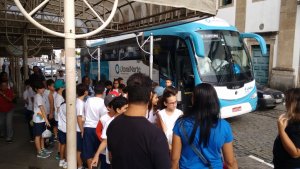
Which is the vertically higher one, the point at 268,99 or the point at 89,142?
the point at 89,142

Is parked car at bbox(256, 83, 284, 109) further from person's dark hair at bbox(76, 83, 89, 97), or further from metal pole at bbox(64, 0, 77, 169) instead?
metal pole at bbox(64, 0, 77, 169)

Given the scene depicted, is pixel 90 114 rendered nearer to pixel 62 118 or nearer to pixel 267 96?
pixel 62 118

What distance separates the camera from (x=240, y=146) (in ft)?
21.4

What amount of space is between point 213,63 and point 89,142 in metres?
4.81

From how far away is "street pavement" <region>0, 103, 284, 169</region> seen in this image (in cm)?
535

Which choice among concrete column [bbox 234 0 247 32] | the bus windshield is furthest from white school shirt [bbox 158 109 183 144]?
concrete column [bbox 234 0 247 32]

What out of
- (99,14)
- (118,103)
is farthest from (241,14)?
(118,103)

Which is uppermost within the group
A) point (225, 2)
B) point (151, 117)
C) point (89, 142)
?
point (225, 2)

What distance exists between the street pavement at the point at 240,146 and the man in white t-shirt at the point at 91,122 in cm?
121

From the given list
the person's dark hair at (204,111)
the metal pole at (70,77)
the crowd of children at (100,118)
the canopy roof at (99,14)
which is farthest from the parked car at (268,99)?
the metal pole at (70,77)

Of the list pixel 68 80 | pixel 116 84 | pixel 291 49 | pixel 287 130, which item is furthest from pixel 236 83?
pixel 291 49

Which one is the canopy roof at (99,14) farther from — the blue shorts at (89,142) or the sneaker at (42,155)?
the sneaker at (42,155)

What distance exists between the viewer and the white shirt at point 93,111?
14.1ft

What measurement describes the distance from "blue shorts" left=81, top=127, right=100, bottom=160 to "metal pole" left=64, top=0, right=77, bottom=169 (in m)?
1.32
